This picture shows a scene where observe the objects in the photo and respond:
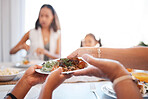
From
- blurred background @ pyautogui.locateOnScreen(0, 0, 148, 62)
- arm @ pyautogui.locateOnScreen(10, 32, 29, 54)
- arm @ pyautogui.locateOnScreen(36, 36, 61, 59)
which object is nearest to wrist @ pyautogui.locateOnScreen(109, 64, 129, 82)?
arm @ pyautogui.locateOnScreen(36, 36, 61, 59)

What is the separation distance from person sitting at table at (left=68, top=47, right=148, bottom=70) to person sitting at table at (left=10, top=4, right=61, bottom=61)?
63.6 inches

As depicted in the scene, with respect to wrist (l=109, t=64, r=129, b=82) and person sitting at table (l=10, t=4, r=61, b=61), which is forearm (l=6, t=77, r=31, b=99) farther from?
person sitting at table (l=10, t=4, r=61, b=61)

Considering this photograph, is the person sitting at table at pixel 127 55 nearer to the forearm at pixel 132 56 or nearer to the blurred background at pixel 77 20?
the forearm at pixel 132 56

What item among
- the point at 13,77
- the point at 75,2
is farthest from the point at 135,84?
the point at 75,2

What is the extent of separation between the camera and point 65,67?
37.0 inches

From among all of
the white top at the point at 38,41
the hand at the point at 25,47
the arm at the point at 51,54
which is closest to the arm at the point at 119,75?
the arm at the point at 51,54

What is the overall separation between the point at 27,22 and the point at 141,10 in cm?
245

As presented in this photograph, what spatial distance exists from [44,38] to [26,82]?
6.74 feet

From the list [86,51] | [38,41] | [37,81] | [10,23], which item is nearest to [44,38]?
[38,41]

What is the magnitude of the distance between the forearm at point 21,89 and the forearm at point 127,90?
0.61 m

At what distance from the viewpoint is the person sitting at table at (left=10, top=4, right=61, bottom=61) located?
2.68m

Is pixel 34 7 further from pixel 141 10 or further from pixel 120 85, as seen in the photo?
pixel 120 85

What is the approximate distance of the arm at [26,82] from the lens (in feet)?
2.83

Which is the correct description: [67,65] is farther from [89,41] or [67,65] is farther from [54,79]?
[89,41]
